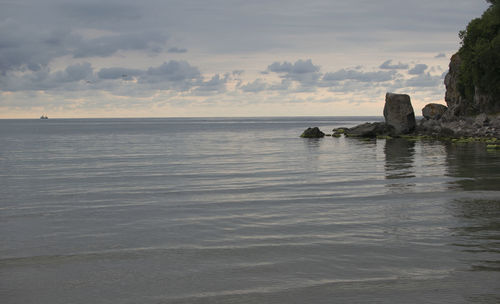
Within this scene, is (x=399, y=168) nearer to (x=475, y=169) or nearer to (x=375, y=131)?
(x=475, y=169)

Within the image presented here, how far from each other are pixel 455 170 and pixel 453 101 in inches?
2293

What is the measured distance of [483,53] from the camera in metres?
58.1

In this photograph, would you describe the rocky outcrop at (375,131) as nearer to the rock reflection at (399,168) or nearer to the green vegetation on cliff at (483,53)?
the green vegetation on cliff at (483,53)

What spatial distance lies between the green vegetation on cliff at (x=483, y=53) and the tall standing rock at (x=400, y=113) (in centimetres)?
906

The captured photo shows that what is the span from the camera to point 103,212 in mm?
14789

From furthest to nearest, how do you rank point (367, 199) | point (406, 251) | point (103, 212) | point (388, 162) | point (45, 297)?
point (388, 162), point (367, 199), point (103, 212), point (406, 251), point (45, 297)

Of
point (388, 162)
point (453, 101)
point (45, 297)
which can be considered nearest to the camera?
point (45, 297)

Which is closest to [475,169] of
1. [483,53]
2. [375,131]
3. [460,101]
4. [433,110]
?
[375,131]

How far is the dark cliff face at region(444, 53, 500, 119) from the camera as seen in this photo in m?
63.4

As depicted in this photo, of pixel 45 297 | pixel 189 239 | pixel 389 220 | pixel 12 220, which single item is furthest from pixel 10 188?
pixel 389 220

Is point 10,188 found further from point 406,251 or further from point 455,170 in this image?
point 455,170

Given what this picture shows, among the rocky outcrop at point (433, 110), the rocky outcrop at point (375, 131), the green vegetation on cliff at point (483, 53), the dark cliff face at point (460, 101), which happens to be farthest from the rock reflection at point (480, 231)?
the rocky outcrop at point (433, 110)

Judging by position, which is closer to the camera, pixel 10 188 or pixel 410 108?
pixel 10 188

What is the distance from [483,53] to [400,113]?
39.7 ft
